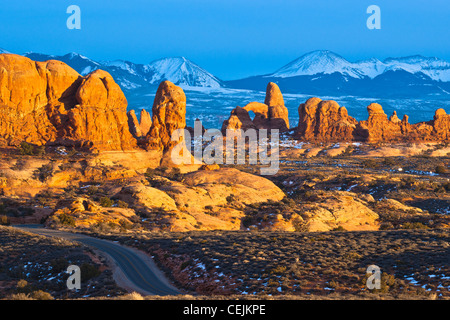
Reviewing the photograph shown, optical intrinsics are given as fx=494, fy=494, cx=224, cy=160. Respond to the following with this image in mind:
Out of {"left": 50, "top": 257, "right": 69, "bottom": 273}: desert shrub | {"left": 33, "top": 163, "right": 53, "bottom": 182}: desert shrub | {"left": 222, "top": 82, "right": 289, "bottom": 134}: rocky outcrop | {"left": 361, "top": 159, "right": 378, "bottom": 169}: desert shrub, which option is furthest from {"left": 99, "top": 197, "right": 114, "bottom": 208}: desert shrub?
{"left": 222, "top": 82, "right": 289, "bottom": 134}: rocky outcrop

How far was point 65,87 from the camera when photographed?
56.4m

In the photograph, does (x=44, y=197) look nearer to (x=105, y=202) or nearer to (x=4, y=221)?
(x=105, y=202)

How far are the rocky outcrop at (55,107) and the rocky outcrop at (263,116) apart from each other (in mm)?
55828

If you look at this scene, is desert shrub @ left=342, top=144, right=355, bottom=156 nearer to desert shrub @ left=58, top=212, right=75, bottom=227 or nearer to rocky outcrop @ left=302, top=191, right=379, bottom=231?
rocky outcrop @ left=302, top=191, right=379, bottom=231

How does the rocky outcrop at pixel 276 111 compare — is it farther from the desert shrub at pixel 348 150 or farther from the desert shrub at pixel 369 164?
the desert shrub at pixel 369 164

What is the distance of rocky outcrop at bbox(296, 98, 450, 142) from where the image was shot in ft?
358

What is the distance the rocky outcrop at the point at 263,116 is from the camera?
112 meters

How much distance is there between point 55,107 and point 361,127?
73.6 metres

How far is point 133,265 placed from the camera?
989 inches

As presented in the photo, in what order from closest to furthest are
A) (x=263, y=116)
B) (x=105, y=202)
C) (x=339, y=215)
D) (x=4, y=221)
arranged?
(x=4, y=221)
(x=105, y=202)
(x=339, y=215)
(x=263, y=116)

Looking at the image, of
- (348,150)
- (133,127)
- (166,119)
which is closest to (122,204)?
(166,119)
